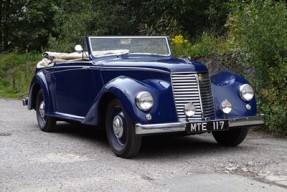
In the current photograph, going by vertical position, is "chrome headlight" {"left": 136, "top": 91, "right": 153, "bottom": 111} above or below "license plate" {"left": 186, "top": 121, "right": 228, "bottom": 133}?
above

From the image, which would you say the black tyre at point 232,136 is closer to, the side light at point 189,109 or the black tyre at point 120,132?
the side light at point 189,109

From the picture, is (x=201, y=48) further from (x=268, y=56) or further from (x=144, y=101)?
(x=144, y=101)

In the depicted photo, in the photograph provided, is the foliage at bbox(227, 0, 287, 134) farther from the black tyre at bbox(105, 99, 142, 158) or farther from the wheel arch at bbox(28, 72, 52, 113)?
the wheel arch at bbox(28, 72, 52, 113)

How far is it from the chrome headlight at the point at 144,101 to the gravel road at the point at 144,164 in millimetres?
701

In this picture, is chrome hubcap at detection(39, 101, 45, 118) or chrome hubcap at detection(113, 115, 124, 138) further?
chrome hubcap at detection(39, 101, 45, 118)

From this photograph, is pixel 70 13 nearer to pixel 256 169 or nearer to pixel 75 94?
pixel 75 94

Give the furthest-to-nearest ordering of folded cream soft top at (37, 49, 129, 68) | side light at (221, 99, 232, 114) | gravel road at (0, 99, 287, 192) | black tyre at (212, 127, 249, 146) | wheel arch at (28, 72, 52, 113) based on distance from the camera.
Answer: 1. wheel arch at (28, 72, 52, 113)
2. folded cream soft top at (37, 49, 129, 68)
3. black tyre at (212, 127, 249, 146)
4. side light at (221, 99, 232, 114)
5. gravel road at (0, 99, 287, 192)

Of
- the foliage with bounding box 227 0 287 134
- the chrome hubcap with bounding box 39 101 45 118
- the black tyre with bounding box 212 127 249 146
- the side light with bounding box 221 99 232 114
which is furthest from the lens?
the chrome hubcap with bounding box 39 101 45 118

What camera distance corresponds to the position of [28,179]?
5715 mm

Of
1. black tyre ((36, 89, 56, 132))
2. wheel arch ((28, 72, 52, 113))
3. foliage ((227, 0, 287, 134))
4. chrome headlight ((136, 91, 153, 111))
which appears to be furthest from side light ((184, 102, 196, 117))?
black tyre ((36, 89, 56, 132))

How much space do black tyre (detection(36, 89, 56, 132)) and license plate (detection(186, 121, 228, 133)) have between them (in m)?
3.36

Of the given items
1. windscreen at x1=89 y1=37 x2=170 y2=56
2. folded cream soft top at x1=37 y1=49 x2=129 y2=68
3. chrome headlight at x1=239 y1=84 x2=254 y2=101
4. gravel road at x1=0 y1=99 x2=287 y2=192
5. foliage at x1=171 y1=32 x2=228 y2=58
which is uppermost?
windscreen at x1=89 y1=37 x2=170 y2=56

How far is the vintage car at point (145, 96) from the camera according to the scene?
658 centimetres

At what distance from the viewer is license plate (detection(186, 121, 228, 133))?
6.57 metres
